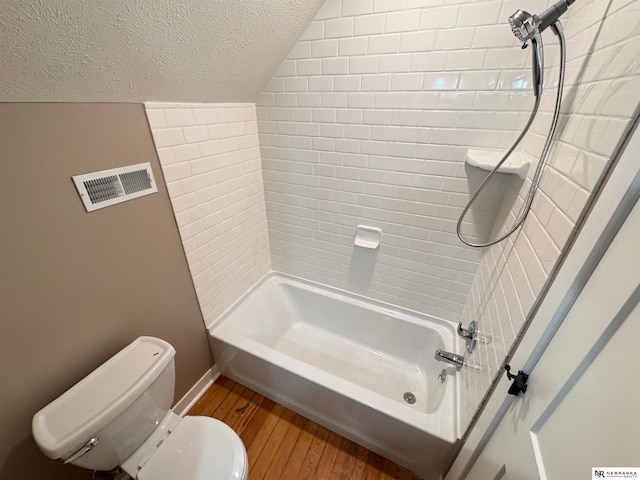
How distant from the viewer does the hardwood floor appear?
1.26 m

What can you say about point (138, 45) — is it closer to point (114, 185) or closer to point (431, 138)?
point (114, 185)

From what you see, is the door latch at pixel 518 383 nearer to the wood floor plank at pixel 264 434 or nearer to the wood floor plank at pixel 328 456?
the wood floor plank at pixel 328 456

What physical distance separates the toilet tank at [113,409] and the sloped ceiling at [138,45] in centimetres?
91

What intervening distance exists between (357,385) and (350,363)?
542mm

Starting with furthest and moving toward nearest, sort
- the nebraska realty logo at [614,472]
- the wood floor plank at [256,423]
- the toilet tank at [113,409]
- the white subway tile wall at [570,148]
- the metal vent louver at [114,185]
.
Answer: the wood floor plank at [256,423] → the metal vent louver at [114,185] → the toilet tank at [113,409] → the white subway tile wall at [570,148] → the nebraska realty logo at [614,472]

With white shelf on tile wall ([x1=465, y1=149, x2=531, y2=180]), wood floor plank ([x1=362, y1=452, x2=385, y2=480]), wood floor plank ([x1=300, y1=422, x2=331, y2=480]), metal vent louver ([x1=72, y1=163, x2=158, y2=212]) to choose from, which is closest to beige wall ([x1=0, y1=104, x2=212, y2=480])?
metal vent louver ([x1=72, y1=163, x2=158, y2=212])

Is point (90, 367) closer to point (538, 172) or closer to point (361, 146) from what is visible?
point (361, 146)

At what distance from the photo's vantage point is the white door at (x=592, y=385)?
384mm

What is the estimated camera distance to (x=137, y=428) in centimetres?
94

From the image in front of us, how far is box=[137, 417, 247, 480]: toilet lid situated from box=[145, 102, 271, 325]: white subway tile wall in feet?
1.96

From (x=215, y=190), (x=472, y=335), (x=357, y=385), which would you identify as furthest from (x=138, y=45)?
(x=472, y=335)

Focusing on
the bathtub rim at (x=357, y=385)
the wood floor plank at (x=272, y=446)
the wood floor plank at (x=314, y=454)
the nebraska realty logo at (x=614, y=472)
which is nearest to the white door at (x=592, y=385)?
the nebraska realty logo at (x=614, y=472)

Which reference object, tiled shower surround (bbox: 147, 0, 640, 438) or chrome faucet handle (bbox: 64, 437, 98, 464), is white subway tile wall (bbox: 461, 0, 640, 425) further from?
chrome faucet handle (bbox: 64, 437, 98, 464)

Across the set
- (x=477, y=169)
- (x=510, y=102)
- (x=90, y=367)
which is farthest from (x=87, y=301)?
(x=510, y=102)
